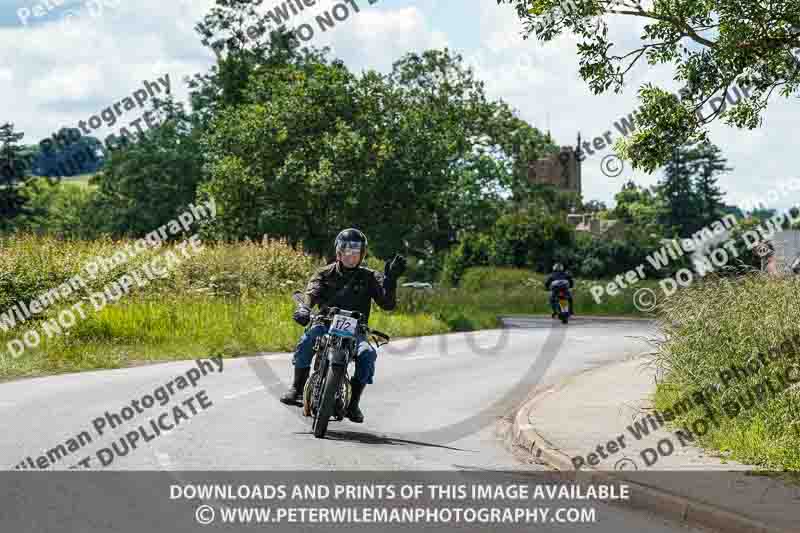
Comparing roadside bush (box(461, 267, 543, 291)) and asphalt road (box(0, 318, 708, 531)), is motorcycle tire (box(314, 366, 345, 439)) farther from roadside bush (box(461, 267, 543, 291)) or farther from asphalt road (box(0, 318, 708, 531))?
roadside bush (box(461, 267, 543, 291))

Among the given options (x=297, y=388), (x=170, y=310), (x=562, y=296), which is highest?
(x=562, y=296)

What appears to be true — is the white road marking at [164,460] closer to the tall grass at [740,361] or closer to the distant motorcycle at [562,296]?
the tall grass at [740,361]

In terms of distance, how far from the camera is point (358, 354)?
11539mm

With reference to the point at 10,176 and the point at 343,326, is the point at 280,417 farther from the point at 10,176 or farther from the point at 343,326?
the point at 10,176

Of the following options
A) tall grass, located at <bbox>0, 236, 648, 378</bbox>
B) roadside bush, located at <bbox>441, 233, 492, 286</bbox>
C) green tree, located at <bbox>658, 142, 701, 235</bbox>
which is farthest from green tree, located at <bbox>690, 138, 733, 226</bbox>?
tall grass, located at <bbox>0, 236, 648, 378</bbox>

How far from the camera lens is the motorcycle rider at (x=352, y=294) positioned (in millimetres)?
11609

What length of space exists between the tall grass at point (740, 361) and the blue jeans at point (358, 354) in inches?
128

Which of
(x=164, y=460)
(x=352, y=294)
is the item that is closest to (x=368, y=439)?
(x=352, y=294)

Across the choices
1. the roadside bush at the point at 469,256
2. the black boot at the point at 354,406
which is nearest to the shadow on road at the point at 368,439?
the black boot at the point at 354,406

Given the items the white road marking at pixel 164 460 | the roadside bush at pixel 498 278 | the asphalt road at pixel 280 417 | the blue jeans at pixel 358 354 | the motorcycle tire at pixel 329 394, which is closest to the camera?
the white road marking at pixel 164 460

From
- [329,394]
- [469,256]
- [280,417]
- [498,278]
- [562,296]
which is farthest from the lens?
[469,256]

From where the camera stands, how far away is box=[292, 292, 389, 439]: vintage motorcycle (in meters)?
11.1

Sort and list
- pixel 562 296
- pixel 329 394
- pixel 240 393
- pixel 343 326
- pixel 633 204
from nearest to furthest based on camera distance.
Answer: pixel 329 394 → pixel 343 326 → pixel 240 393 → pixel 562 296 → pixel 633 204

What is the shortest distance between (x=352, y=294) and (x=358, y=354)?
0.67 metres
